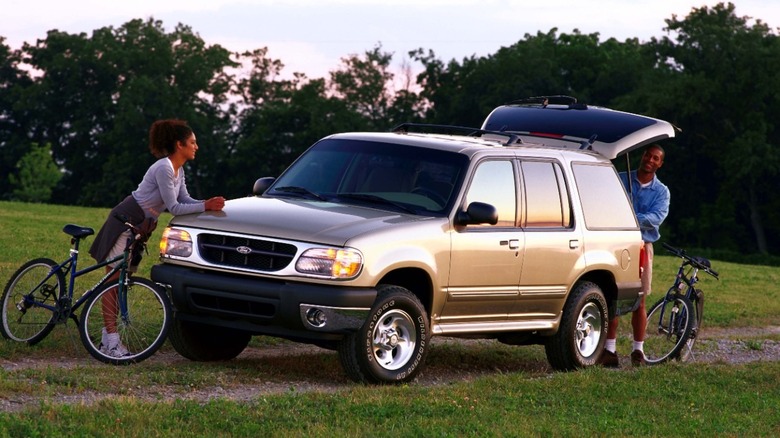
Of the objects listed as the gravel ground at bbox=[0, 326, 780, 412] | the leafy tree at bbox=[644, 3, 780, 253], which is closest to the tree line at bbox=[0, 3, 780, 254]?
the leafy tree at bbox=[644, 3, 780, 253]

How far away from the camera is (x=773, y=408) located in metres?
10.4

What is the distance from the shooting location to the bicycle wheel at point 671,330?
14062mm

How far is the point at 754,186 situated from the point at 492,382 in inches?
2523

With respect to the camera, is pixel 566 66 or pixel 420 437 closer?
pixel 420 437

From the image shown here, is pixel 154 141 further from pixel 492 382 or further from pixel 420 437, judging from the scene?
pixel 420 437

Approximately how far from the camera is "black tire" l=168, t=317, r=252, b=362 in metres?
11.4

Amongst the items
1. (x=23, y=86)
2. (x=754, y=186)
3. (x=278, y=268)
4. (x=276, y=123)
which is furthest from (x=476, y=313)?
(x=23, y=86)

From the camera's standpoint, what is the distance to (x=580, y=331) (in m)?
12.9

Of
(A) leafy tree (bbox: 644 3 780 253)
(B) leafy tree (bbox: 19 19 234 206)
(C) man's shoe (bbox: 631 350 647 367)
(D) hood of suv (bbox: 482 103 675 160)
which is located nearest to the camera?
(D) hood of suv (bbox: 482 103 675 160)

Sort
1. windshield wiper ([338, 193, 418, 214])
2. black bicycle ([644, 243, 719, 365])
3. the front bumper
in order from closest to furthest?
the front bumper, windshield wiper ([338, 193, 418, 214]), black bicycle ([644, 243, 719, 365])

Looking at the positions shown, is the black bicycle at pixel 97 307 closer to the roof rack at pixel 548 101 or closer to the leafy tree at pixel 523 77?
the roof rack at pixel 548 101

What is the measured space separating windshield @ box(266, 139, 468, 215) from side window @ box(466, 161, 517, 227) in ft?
0.64

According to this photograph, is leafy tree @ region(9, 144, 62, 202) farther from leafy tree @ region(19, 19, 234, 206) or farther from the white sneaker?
the white sneaker

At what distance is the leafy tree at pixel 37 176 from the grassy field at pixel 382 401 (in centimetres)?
7501
